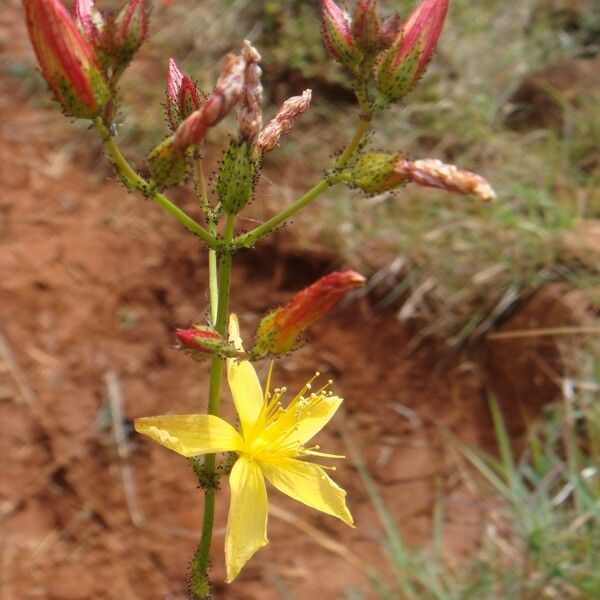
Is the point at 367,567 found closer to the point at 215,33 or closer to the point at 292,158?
the point at 292,158

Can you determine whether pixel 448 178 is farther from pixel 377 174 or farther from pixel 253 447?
pixel 253 447

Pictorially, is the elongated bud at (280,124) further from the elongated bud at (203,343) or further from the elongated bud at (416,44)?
the elongated bud at (203,343)

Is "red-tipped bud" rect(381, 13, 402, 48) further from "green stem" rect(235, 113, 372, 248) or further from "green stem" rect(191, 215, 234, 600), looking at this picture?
"green stem" rect(191, 215, 234, 600)

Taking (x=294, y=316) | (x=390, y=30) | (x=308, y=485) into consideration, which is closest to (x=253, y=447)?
(x=308, y=485)

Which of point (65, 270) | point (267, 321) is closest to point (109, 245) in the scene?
point (65, 270)

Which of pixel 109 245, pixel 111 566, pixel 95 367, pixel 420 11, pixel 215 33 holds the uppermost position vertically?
pixel 420 11

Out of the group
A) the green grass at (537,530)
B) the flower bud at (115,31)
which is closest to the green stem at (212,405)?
the flower bud at (115,31)
